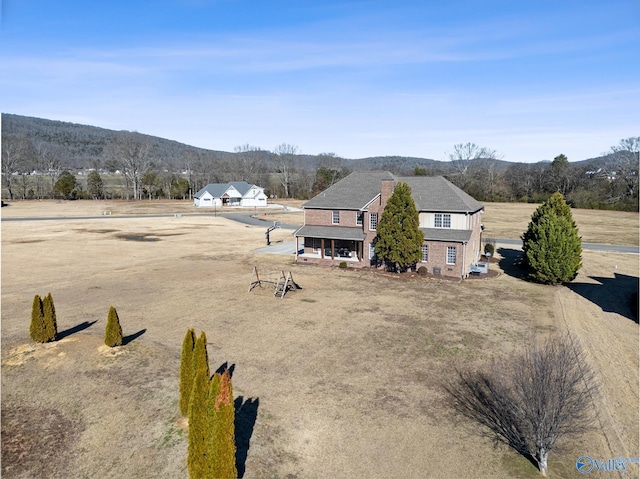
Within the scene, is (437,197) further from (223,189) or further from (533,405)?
(223,189)

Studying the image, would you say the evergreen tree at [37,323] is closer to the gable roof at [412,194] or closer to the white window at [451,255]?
the gable roof at [412,194]

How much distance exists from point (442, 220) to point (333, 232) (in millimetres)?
9921

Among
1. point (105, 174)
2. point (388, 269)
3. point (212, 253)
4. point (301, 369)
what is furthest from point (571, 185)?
point (105, 174)

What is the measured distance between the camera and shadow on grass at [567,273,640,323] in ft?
86.7

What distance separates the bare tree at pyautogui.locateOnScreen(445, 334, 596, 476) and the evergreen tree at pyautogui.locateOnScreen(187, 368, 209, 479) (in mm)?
9145

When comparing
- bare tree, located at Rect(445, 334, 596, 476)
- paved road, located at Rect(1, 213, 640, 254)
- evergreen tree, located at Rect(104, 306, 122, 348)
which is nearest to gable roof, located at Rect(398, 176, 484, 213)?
paved road, located at Rect(1, 213, 640, 254)

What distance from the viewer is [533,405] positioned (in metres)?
12.2

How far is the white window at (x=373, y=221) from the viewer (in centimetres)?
3784

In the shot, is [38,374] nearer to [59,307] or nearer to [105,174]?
[59,307]

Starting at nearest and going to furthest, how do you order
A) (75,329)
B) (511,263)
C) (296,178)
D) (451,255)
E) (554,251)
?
(75,329)
(554,251)
(451,255)
(511,263)
(296,178)

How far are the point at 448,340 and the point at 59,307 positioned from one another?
23.6 metres

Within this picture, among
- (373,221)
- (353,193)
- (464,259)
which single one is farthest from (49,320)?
(464,259)

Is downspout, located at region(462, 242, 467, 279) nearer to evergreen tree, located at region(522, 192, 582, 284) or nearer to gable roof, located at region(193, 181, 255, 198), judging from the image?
evergreen tree, located at region(522, 192, 582, 284)

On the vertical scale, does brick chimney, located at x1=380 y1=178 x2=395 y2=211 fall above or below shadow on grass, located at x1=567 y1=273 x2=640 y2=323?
above
